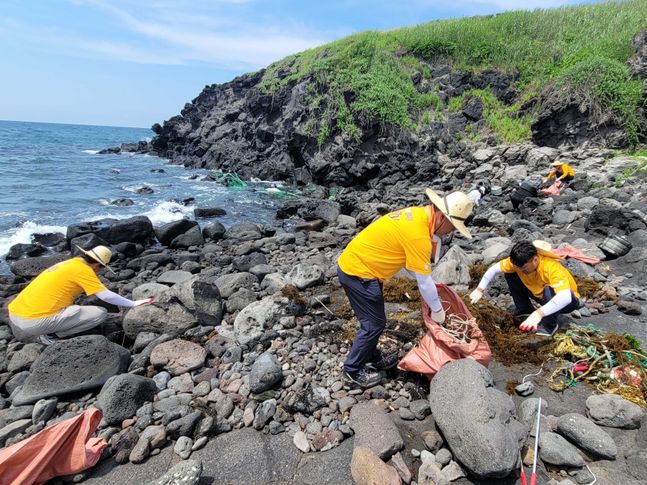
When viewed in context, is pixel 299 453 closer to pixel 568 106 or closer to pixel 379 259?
pixel 379 259

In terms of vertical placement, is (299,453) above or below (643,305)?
below

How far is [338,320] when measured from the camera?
5.41 metres

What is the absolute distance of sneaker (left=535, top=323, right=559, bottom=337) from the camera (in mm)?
4402

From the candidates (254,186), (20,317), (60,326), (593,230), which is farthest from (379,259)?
(254,186)

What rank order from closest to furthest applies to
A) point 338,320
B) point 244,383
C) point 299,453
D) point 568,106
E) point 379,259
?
point 299,453 → point 379,259 → point 244,383 → point 338,320 → point 568,106

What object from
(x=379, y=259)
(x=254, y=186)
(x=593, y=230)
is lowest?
(x=254, y=186)

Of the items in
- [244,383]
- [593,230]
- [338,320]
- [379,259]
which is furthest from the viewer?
[593,230]

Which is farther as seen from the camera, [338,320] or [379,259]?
[338,320]

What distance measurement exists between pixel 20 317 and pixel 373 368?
5026 mm

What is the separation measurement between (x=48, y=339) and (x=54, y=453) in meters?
3.00

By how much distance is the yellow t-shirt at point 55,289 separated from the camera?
16.6 feet

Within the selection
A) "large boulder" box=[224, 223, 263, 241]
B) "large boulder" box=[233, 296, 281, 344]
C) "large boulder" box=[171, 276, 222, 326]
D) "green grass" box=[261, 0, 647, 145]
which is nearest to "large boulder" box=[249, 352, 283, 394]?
"large boulder" box=[233, 296, 281, 344]

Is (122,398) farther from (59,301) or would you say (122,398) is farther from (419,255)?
(419,255)

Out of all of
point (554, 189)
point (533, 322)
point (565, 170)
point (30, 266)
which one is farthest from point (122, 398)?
point (565, 170)
